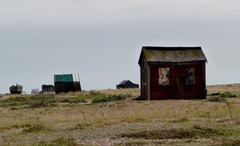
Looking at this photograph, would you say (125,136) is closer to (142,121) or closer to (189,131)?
(189,131)

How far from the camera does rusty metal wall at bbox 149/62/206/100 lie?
54875 mm

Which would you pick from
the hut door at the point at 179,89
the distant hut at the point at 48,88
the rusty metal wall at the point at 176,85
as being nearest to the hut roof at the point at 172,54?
the rusty metal wall at the point at 176,85

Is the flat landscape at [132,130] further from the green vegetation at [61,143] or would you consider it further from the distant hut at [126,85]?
the distant hut at [126,85]

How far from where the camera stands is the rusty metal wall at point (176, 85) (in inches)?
2160

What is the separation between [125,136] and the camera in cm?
2448

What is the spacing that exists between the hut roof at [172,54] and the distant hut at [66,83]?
24.4m

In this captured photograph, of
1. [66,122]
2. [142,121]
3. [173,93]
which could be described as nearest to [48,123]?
[66,122]

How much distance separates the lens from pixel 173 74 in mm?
55219

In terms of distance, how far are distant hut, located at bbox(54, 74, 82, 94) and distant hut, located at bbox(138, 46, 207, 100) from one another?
25.2 metres

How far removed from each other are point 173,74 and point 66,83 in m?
27.7

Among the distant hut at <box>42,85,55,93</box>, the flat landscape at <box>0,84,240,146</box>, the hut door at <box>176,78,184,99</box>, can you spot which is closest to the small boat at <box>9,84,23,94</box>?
the distant hut at <box>42,85,55,93</box>

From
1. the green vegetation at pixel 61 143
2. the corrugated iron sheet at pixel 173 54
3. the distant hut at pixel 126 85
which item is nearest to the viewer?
the green vegetation at pixel 61 143

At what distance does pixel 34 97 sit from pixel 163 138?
146ft

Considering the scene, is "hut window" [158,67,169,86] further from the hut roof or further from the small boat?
the small boat
